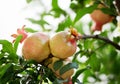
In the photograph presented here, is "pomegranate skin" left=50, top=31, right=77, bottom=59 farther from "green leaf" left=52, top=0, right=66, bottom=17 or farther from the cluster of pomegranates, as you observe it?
"green leaf" left=52, top=0, right=66, bottom=17

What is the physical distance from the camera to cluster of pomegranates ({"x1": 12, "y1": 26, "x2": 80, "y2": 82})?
72 centimetres

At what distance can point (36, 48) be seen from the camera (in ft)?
2.38

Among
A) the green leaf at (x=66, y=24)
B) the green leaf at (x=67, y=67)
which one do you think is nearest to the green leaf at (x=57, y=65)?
the green leaf at (x=67, y=67)

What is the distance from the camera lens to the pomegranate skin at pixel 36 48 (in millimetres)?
722

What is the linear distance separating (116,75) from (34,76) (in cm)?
94

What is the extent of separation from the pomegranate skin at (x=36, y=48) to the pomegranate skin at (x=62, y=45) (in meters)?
0.02

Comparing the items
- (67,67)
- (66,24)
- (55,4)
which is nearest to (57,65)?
(67,67)

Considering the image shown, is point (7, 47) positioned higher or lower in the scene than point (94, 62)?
higher

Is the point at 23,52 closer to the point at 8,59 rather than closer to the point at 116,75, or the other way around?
the point at 8,59

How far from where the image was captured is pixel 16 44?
0.74 meters

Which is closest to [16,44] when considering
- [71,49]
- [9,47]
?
[9,47]

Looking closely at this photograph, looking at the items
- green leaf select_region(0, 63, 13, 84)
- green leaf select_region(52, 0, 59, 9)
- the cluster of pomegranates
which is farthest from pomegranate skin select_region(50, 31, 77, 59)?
green leaf select_region(52, 0, 59, 9)

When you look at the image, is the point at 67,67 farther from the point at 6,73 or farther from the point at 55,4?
the point at 55,4

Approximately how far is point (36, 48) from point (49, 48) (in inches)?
1.2
